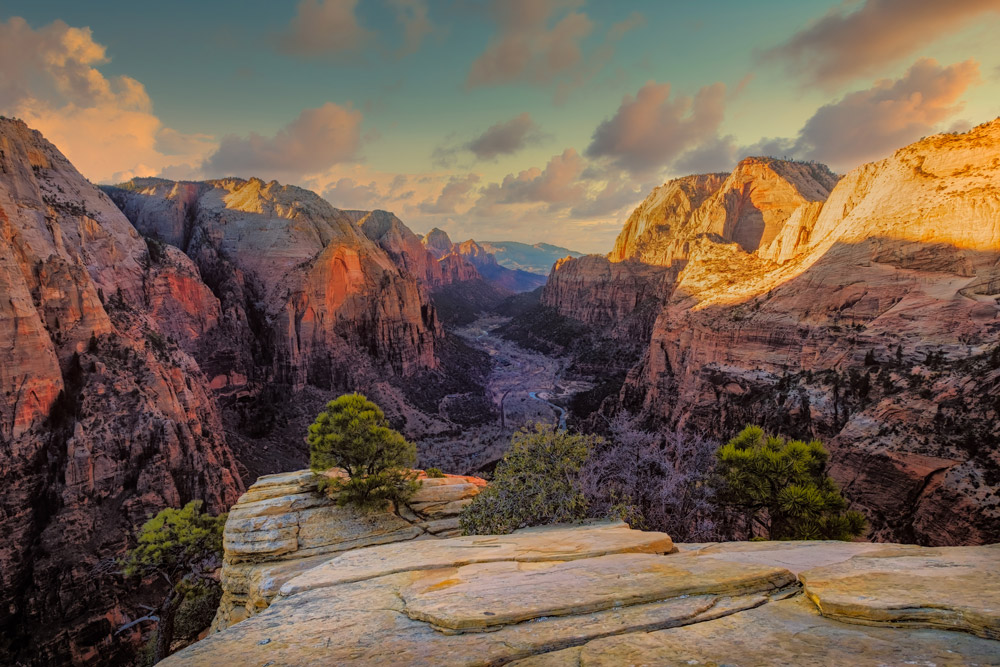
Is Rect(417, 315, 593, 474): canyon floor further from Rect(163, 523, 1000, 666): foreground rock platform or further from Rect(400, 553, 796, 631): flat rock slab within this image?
Rect(163, 523, 1000, 666): foreground rock platform

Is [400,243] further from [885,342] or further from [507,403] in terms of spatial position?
[885,342]

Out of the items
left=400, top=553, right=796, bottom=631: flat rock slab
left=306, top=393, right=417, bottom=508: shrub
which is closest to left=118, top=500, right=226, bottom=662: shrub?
left=306, top=393, right=417, bottom=508: shrub

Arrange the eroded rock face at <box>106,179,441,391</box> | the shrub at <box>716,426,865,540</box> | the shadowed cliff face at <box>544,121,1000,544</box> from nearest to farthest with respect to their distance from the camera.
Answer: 1. the shrub at <box>716,426,865,540</box>
2. the shadowed cliff face at <box>544,121,1000,544</box>
3. the eroded rock face at <box>106,179,441,391</box>

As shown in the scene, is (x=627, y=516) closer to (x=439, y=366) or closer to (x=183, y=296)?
(x=183, y=296)

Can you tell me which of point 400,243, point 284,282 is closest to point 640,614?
point 284,282

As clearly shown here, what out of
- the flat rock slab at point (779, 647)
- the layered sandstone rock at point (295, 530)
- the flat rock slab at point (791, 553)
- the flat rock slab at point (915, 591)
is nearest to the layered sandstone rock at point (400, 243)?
the layered sandstone rock at point (295, 530)

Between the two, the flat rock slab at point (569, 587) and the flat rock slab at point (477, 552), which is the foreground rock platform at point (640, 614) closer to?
the flat rock slab at point (569, 587)
